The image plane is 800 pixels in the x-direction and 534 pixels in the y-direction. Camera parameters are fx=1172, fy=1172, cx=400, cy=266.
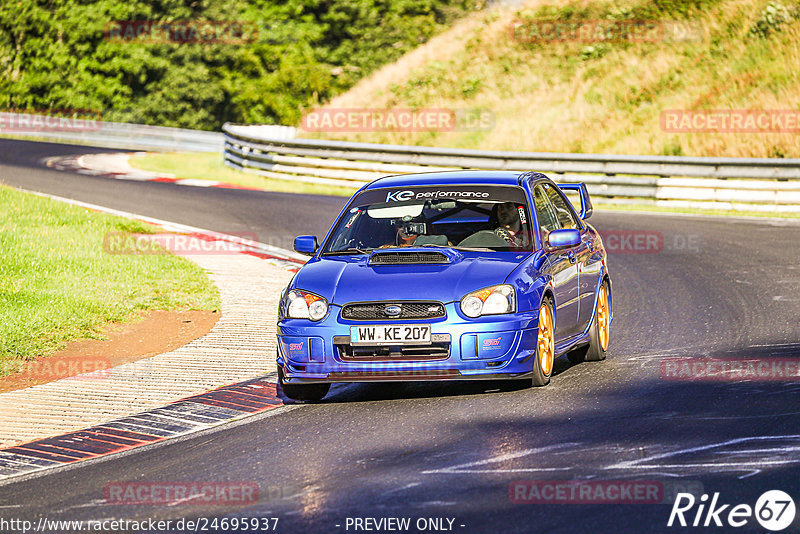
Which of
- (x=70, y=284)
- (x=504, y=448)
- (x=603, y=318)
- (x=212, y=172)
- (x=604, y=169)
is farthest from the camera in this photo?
(x=212, y=172)

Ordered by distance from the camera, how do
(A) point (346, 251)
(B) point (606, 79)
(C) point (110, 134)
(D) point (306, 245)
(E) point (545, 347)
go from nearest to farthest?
1. (E) point (545, 347)
2. (A) point (346, 251)
3. (D) point (306, 245)
4. (B) point (606, 79)
5. (C) point (110, 134)

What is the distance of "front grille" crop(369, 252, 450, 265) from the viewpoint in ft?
28.6

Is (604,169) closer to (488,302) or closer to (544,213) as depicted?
(544,213)

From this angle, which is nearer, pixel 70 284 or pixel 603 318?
pixel 603 318

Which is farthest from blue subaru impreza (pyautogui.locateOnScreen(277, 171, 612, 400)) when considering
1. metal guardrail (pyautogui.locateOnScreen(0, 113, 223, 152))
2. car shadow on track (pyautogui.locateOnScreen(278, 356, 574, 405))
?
metal guardrail (pyautogui.locateOnScreen(0, 113, 223, 152))

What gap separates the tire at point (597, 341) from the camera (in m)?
9.82

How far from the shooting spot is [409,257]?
8.79m

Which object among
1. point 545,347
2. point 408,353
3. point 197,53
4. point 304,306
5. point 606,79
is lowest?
point 545,347

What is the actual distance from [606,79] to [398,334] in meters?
28.8

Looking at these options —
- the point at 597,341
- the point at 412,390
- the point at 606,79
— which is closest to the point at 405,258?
the point at 412,390

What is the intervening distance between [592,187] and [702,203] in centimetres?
239

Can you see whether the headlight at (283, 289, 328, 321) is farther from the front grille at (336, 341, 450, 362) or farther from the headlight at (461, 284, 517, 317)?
the headlight at (461, 284, 517, 317)

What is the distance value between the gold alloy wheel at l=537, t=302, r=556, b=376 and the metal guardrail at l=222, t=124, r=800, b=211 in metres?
15.0

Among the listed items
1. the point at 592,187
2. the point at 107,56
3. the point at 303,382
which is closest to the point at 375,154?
the point at 592,187
